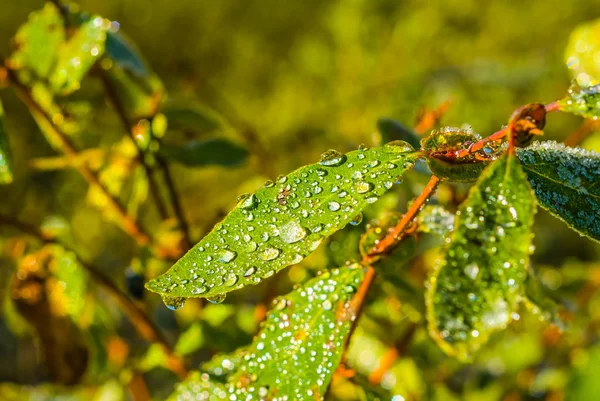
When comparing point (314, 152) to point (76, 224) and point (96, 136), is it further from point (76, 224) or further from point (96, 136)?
point (76, 224)

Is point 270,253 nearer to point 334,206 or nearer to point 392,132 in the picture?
point 334,206

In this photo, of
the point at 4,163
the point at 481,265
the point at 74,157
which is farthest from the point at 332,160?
the point at 74,157

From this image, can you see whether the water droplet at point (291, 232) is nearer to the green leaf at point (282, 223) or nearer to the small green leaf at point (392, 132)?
the green leaf at point (282, 223)

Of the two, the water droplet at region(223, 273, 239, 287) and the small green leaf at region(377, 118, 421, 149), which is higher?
the water droplet at region(223, 273, 239, 287)

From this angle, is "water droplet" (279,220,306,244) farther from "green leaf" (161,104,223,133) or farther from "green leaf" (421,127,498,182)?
"green leaf" (161,104,223,133)

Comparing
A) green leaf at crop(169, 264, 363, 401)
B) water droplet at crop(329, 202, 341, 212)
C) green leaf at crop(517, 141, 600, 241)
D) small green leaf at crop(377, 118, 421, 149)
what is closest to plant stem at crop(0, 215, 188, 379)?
green leaf at crop(169, 264, 363, 401)

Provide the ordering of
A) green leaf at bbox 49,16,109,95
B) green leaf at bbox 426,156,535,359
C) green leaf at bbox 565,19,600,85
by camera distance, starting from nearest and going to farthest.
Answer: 1. green leaf at bbox 426,156,535,359
2. green leaf at bbox 49,16,109,95
3. green leaf at bbox 565,19,600,85
